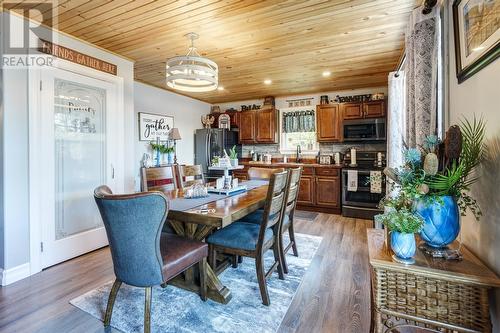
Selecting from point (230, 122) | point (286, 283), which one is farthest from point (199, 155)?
point (286, 283)

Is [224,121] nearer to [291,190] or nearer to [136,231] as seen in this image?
[291,190]

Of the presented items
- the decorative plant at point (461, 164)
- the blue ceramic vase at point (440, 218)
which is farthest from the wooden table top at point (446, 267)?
the decorative plant at point (461, 164)

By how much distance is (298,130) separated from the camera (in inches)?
222

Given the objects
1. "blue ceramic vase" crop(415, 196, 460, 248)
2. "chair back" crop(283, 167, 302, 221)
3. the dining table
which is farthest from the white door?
"blue ceramic vase" crop(415, 196, 460, 248)

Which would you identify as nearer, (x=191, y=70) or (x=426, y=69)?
(x=426, y=69)

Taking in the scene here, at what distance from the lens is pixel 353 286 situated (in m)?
2.20

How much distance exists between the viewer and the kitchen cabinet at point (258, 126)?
220 inches

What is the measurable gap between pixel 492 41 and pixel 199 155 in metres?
5.23

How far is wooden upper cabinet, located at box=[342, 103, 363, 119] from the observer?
4728mm

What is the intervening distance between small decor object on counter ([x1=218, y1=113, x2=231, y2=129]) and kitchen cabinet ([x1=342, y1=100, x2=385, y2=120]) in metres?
2.65

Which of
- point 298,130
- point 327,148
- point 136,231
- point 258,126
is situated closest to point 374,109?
point 327,148

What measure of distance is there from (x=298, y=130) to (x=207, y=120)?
7.40 feet

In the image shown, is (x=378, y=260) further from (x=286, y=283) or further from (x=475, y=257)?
(x=286, y=283)

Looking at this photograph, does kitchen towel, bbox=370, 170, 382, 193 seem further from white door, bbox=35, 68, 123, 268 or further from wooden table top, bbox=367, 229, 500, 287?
white door, bbox=35, 68, 123, 268
